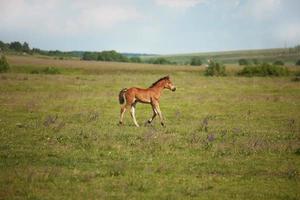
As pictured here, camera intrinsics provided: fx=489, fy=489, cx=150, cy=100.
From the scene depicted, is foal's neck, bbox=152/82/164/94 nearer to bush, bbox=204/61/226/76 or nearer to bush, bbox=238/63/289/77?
bush, bbox=204/61/226/76

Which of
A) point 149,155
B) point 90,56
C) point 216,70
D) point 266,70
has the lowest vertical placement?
point 149,155

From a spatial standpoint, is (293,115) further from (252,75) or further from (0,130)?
(252,75)

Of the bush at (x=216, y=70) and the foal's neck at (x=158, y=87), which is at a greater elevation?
the foal's neck at (x=158, y=87)

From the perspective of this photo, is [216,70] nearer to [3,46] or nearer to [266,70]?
[266,70]

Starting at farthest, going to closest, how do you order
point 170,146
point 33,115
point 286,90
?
point 286,90
point 33,115
point 170,146

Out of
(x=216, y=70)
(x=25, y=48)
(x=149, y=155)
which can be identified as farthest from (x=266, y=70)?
(x=25, y=48)

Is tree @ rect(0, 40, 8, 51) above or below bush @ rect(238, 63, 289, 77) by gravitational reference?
above

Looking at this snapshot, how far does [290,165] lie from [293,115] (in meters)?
13.1

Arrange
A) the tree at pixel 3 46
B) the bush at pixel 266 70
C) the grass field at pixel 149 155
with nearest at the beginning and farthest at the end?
1. the grass field at pixel 149 155
2. the bush at pixel 266 70
3. the tree at pixel 3 46

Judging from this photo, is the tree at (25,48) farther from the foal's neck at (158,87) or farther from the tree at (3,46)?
the foal's neck at (158,87)

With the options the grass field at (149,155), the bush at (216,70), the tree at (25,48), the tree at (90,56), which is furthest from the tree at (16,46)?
the grass field at (149,155)

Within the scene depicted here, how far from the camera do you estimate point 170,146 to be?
15.9 meters

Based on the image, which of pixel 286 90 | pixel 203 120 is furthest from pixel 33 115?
pixel 286 90

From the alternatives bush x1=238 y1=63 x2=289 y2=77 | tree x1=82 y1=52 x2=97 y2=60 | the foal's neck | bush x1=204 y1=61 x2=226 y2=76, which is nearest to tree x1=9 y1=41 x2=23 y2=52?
tree x1=82 y1=52 x2=97 y2=60
